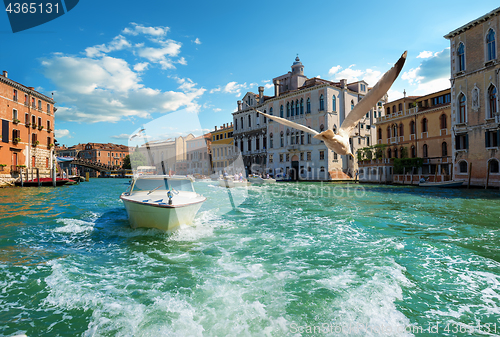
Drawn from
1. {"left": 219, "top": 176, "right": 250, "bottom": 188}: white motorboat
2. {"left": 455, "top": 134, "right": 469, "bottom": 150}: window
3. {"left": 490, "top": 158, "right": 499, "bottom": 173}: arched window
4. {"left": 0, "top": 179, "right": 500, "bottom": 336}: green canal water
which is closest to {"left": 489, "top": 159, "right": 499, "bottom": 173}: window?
{"left": 490, "top": 158, "right": 499, "bottom": 173}: arched window

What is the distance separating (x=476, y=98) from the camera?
2214 cm

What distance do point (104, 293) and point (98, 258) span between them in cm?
180

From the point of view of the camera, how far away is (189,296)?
414cm

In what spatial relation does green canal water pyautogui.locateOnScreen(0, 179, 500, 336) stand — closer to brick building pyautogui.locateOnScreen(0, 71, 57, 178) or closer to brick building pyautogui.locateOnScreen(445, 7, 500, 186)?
brick building pyautogui.locateOnScreen(445, 7, 500, 186)

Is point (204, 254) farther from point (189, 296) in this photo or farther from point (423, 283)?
point (423, 283)

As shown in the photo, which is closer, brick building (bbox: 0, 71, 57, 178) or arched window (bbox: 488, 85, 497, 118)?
arched window (bbox: 488, 85, 497, 118)

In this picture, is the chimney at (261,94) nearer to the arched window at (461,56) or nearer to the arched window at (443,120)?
the arched window at (443,120)

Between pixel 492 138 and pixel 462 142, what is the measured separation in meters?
2.43

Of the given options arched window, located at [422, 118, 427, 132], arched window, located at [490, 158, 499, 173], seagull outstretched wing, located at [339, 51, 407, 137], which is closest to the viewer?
seagull outstretched wing, located at [339, 51, 407, 137]

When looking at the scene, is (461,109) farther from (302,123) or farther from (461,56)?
(302,123)

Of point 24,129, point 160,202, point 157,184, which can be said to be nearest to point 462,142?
point 157,184

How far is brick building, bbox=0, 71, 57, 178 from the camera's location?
2781cm

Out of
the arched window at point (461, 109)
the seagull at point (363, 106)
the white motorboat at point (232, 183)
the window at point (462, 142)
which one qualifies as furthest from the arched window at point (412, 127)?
the seagull at point (363, 106)

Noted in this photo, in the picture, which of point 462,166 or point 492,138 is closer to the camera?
point 492,138
